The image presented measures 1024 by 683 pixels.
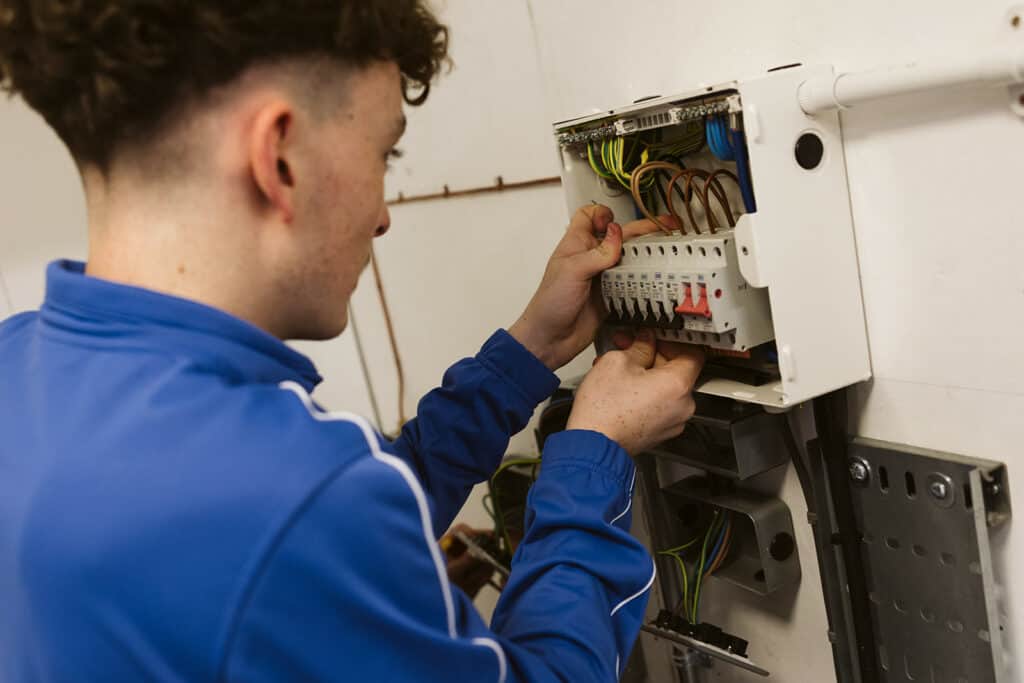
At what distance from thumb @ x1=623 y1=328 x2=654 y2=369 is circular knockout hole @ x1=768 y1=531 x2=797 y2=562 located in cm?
29

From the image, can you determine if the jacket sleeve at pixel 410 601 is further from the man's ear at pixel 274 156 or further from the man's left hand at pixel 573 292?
the man's left hand at pixel 573 292

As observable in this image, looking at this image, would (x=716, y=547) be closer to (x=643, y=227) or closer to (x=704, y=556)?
(x=704, y=556)

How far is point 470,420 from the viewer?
1.09 m

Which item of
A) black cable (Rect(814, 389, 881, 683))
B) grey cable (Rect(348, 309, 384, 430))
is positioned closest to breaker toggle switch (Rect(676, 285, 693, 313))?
black cable (Rect(814, 389, 881, 683))

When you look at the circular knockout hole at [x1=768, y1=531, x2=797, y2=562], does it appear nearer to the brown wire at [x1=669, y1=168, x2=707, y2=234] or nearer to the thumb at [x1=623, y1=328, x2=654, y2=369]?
the thumb at [x1=623, y1=328, x2=654, y2=369]

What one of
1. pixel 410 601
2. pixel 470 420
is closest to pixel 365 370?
pixel 470 420

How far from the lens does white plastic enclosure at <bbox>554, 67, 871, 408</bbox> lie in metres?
0.86

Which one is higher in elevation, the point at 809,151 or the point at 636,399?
the point at 809,151

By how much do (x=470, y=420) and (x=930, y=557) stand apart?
549mm

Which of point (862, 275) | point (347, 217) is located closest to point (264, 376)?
point (347, 217)

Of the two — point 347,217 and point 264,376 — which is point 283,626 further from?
point 347,217

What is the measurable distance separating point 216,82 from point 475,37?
→ 0.93 metres

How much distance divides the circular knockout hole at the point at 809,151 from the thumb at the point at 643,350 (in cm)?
27

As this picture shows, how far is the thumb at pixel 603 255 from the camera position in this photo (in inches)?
40.9
